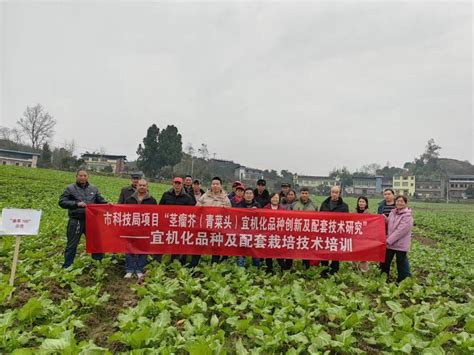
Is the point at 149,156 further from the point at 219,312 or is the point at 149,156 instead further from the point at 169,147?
the point at 219,312

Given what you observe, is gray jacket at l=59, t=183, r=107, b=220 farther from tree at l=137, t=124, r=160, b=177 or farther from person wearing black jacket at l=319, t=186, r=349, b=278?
tree at l=137, t=124, r=160, b=177

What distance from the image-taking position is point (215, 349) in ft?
11.1

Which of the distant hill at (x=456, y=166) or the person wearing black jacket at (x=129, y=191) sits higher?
the distant hill at (x=456, y=166)

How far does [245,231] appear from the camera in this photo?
673 cm

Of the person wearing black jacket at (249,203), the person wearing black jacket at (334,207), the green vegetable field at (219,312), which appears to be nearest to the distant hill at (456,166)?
the person wearing black jacket at (334,207)

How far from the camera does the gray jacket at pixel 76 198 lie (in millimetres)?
6164

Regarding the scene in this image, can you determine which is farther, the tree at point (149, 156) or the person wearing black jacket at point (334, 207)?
the tree at point (149, 156)

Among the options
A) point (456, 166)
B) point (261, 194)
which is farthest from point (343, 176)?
point (261, 194)

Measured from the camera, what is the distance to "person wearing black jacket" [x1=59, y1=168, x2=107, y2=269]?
6215 millimetres

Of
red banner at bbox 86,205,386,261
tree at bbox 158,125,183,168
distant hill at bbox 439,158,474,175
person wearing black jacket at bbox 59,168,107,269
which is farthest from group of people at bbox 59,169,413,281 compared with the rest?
distant hill at bbox 439,158,474,175

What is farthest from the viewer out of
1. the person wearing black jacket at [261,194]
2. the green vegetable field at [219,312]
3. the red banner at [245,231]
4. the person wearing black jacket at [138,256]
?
the person wearing black jacket at [261,194]

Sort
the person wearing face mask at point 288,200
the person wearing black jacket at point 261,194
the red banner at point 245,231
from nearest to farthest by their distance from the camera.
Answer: the red banner at point 245,231 < the person wearing face mask at point 288,200 < the person wearing black jacket at point 261,194

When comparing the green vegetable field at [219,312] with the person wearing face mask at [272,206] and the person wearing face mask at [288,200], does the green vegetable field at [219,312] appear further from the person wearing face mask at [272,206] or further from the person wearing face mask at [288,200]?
the person wearing face mask at [288,200]

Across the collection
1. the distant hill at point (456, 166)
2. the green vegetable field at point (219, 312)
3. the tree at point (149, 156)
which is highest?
the distant hill at point (456, 166)
